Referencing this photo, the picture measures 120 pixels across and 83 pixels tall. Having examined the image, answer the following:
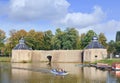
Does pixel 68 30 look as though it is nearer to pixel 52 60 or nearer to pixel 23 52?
pixel 52 60

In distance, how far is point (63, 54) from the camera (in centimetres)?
7531

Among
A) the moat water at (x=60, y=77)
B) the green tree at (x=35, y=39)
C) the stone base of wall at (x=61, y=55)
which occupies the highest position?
the green tree at (x=35, y=39)

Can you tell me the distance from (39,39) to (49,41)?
3.31 metres

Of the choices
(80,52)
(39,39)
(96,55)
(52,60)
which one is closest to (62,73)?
(96,55)

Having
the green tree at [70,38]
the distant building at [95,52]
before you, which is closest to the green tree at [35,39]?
the green tree at [70,38]

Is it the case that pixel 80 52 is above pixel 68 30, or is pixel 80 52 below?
below

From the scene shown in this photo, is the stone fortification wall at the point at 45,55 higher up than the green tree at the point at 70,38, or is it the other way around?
the green tree at the point at 70,38

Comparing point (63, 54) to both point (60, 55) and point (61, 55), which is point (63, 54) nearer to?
point (61, 55)

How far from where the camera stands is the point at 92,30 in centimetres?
8338

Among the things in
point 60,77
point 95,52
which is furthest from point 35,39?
point 60,77

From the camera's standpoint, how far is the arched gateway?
6681 centimetres

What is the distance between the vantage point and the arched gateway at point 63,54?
219 feet

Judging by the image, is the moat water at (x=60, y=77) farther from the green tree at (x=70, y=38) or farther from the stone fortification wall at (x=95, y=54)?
the green tree at (x=70, y=38)

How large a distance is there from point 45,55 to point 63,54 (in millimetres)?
4835
